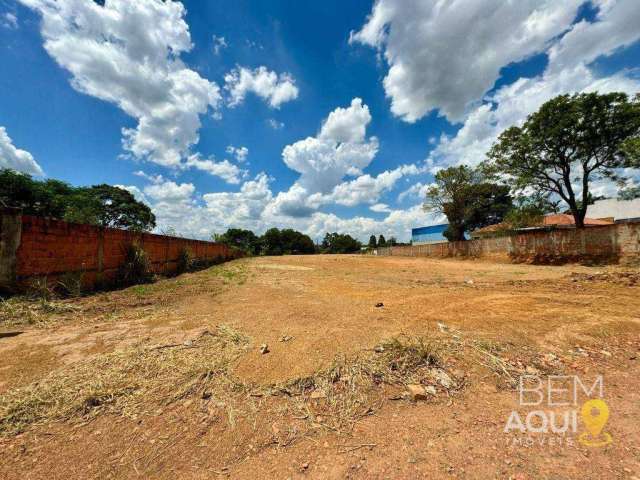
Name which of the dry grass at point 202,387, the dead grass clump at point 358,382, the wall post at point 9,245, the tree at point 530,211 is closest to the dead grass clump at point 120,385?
the dry grass at point 202,387

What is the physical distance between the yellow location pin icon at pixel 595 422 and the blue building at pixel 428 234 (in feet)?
132

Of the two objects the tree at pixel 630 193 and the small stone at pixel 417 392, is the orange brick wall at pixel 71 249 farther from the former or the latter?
the tree at pixel 630 193

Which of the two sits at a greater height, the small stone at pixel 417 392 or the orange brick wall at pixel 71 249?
the orange brick wall at pixel 71 249

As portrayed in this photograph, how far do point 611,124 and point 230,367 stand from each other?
1974 cm

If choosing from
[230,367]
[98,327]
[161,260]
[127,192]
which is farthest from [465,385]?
[127,192]

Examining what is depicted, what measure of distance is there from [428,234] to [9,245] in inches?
1750

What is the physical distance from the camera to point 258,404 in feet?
6.03

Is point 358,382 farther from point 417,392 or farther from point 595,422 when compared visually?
point 595,422

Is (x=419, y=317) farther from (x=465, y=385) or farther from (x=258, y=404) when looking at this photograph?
(x=258, y=404)

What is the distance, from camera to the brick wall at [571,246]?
1009 centimetres

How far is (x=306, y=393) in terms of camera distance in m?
1.97

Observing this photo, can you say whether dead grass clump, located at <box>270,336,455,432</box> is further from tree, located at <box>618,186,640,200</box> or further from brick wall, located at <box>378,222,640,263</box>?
tree, located at <box>618,186,640,200</box>

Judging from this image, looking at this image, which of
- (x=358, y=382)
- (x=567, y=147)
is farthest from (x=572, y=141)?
(x=358, y=382)

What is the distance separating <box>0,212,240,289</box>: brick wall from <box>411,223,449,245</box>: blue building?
39922mm
